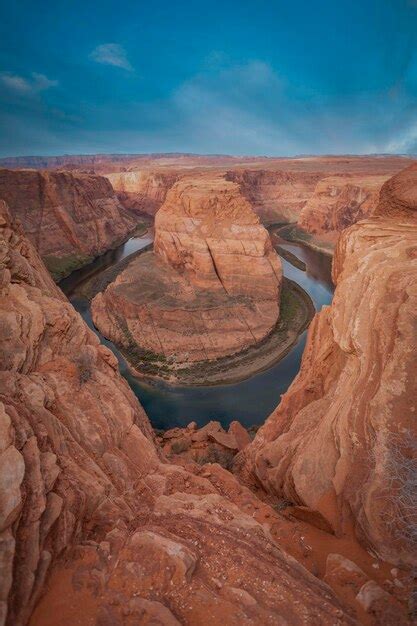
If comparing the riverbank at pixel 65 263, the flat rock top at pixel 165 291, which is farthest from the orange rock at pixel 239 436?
the riverbank at pixel 65 263

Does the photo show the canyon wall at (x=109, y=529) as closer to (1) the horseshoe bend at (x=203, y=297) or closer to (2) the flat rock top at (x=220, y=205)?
(1) the horseshoe bend at (x=203, y=297)

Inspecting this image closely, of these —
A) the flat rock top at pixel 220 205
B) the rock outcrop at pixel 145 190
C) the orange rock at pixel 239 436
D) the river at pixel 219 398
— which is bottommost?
the river at pixel 219 398

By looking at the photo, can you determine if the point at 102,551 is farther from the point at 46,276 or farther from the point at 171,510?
the point at 46,276

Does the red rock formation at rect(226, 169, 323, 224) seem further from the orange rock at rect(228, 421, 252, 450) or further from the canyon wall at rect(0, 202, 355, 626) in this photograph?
the canyon wall at rect(0, 202, 355, 626)

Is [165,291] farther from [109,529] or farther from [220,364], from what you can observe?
[109,529]

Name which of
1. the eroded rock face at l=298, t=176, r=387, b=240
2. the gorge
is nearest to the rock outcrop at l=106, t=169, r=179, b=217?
the eroded rock face at l=298, t=176, r=387, b=240

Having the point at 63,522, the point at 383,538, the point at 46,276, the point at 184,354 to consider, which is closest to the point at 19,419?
the point at 63,522
